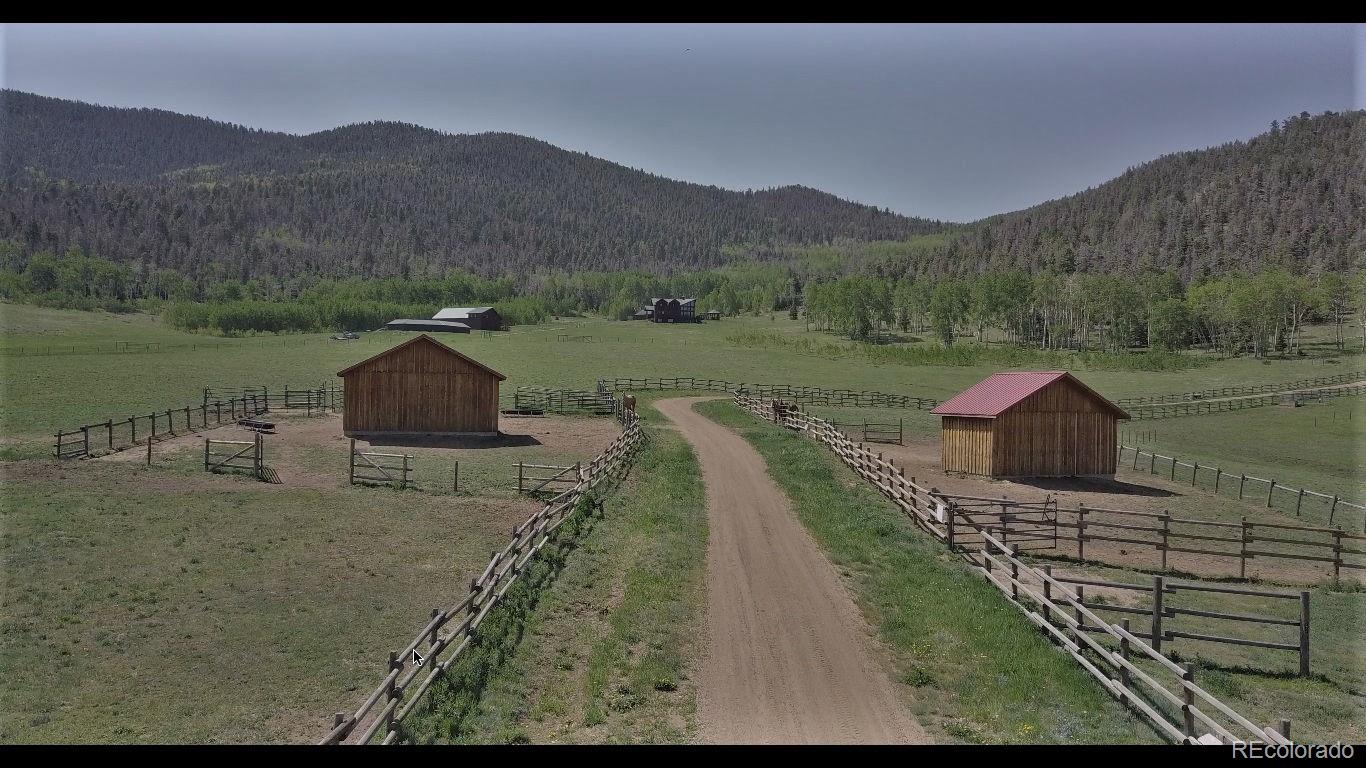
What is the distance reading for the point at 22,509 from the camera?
21.8 m

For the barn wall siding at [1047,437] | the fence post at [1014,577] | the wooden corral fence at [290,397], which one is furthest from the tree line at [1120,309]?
the fence post at [1014,577]

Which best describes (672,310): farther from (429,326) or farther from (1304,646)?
(1304,646)

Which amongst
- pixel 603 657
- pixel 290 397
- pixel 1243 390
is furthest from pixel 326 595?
pixel 1243 390

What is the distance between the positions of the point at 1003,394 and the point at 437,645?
87.2 feet

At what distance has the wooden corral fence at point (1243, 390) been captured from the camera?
224ft

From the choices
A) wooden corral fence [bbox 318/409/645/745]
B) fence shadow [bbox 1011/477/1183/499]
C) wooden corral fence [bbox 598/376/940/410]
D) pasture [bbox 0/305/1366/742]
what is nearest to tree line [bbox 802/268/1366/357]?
wooden corral fence [bbox 598/376/940/410]

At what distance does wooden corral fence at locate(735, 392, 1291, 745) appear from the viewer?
998cm

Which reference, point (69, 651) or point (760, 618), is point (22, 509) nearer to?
point (69, 651)

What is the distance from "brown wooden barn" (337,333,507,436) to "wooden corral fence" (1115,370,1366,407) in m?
47.5

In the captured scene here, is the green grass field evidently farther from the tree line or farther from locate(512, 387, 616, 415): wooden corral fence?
the tree line

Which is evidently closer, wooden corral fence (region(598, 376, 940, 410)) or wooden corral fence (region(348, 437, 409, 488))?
wooden corral fence (region(348, 437, 409, 488))

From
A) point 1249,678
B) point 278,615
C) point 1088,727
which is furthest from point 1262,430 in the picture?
point 278,615

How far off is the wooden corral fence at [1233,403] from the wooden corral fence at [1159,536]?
37.4m

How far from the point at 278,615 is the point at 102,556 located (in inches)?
221
